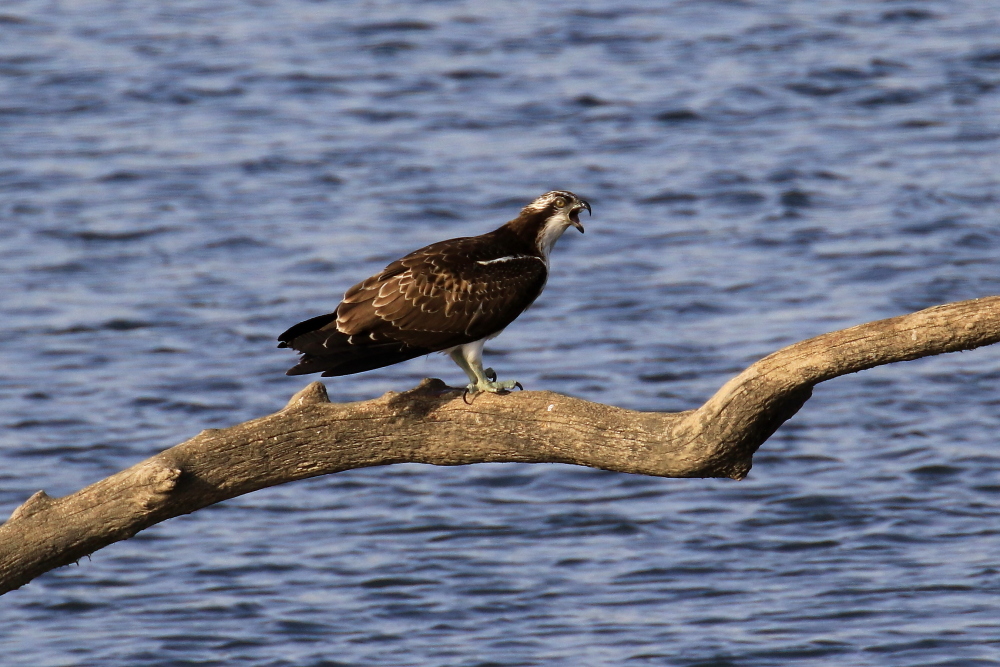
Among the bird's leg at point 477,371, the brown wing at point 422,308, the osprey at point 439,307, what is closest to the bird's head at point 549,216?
the osprey at point 439,307

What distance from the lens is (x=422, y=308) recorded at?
31.2ft

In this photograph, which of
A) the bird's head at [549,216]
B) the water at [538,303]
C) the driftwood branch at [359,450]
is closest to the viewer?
the driftwood branch at [359,450]

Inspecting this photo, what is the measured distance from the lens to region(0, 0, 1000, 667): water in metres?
15.4

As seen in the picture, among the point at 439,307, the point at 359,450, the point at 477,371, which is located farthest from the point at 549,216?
the point at 359,450

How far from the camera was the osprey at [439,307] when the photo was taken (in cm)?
927

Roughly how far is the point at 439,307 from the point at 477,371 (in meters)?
0.43

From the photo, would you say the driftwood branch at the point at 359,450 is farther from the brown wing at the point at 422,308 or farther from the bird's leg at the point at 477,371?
the brown wing at the point at 422,308

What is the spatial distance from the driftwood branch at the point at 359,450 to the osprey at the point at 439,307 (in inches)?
20.9

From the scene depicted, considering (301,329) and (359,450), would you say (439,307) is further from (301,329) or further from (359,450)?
(359,450)

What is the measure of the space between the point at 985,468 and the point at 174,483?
11.9m

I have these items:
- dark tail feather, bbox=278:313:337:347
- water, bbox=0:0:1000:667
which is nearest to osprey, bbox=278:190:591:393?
dark tail feather, bbox=278:313:337:347

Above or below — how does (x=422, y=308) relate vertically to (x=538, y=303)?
above

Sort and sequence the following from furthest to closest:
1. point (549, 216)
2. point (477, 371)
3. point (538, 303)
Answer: point (538, 303)
point (549, 216)
point (477, 371)

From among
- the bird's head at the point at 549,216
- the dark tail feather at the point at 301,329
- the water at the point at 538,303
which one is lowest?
the water at the point at 538,303
